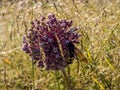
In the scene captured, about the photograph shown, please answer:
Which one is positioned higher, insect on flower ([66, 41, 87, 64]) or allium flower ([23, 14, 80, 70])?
allium flower ([23, 14, 80, 70])

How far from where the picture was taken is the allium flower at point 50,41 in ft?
3.60

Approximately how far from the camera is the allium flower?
1097 mm

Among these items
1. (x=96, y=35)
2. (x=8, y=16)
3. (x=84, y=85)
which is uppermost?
(x=96, y=35)

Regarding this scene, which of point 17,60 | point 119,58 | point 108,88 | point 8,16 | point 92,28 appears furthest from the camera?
point 8,16

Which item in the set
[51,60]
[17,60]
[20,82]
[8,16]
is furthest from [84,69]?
[8,16]

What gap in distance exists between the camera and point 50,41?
3.61 ft

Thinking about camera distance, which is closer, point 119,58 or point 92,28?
point 119,58

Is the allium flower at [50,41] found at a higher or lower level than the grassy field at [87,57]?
higher

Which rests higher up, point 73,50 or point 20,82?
point 73,50

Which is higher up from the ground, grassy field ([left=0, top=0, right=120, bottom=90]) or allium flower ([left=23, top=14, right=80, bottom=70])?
allium flower ([left=23, top=14, right=80, bottom=70])

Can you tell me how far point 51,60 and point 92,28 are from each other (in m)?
0.24

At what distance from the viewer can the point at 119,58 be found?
102 centimetres

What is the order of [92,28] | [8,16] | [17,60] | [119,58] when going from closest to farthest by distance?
[119,58] → [92,28] → [17,60] → [8,16]

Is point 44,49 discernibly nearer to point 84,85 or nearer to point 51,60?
point 51,60
